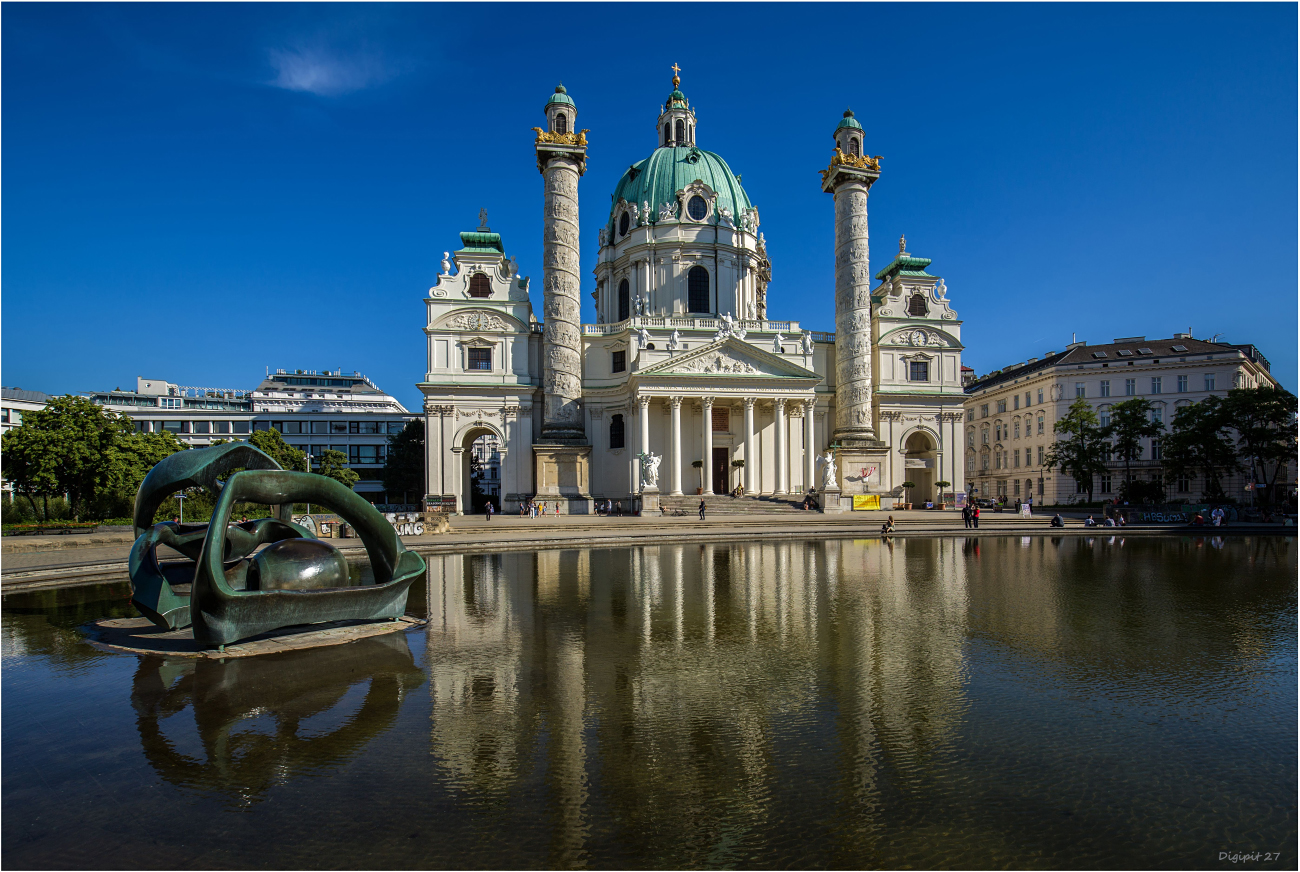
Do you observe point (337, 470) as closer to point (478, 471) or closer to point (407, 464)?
point (407, 464)

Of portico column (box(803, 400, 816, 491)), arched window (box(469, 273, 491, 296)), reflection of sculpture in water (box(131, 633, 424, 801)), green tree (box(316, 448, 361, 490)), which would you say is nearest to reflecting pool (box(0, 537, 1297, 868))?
reflection of sculpture in water (box(131, 633, 424, 801))

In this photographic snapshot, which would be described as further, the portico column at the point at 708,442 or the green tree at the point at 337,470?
the green tree at the point at 337,470

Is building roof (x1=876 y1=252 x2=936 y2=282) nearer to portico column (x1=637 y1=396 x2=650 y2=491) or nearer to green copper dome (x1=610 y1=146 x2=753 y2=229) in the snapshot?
green copper dome (x1=610 y1=146 x2=753 y2=229)

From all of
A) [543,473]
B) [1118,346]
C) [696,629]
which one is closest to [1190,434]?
[1118,346]

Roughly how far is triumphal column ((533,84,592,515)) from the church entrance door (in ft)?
32.5

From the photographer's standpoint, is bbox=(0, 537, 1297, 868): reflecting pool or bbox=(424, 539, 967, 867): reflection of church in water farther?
bbox=(424, 539, 967, 867): reflection of church in water

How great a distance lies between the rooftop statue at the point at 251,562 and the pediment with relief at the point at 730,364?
3706cm

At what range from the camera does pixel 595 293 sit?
67.9 m

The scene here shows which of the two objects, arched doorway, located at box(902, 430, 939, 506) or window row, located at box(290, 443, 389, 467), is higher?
window row, located at box(290, 443, 389, 467)

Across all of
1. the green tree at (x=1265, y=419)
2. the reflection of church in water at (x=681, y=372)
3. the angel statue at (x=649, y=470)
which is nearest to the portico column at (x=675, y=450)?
the reflection of church in water at (x=681, y=372)

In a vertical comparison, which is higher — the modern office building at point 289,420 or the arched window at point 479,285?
the arched window at point 479,285

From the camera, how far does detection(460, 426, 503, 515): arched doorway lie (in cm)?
5154

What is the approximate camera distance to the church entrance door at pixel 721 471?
171ft

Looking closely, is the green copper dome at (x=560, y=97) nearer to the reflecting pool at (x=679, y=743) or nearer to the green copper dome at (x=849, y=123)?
→ the green copper dome at (x=849, y=123)
